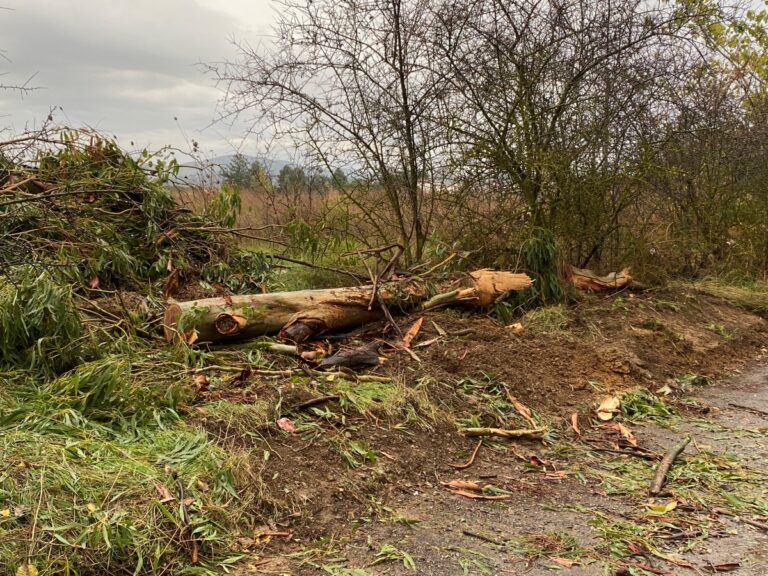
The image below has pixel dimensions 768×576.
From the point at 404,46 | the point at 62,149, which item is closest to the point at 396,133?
the point at 404,46

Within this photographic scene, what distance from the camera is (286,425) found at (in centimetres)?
366

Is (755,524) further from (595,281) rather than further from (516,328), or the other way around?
(595,281)

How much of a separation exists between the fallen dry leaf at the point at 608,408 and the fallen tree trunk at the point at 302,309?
184cm

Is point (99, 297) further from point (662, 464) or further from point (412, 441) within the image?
point (662, 464)

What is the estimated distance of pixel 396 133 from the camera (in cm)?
731

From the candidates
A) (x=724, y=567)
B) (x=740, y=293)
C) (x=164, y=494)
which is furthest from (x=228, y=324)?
(x=740, y=293)

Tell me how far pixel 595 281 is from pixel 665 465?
13.5ft

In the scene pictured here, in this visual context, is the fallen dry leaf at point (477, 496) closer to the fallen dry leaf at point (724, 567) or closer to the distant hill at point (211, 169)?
the fallen dry leaf at point (724, 567)

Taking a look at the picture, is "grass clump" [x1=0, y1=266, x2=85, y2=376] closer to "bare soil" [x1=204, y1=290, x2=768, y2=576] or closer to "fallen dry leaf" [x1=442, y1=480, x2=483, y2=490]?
"bare soil" [x1=204, y1=290, x2=768, y2=576]

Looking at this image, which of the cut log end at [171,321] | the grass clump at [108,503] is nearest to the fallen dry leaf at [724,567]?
the grass clump at [108,503]

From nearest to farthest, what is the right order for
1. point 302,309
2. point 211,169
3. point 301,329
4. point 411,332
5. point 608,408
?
point 608,408 < point 301,329 < point 302,309 < point 411,332 < point 211,169

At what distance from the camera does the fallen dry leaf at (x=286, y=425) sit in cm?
362

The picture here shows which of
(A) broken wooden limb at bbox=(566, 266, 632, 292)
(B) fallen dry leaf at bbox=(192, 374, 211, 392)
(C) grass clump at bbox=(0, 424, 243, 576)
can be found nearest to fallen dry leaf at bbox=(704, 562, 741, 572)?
(C) grass clump at bbox=(0, 424, 243, 576)

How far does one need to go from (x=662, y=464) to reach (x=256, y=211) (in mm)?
6317
